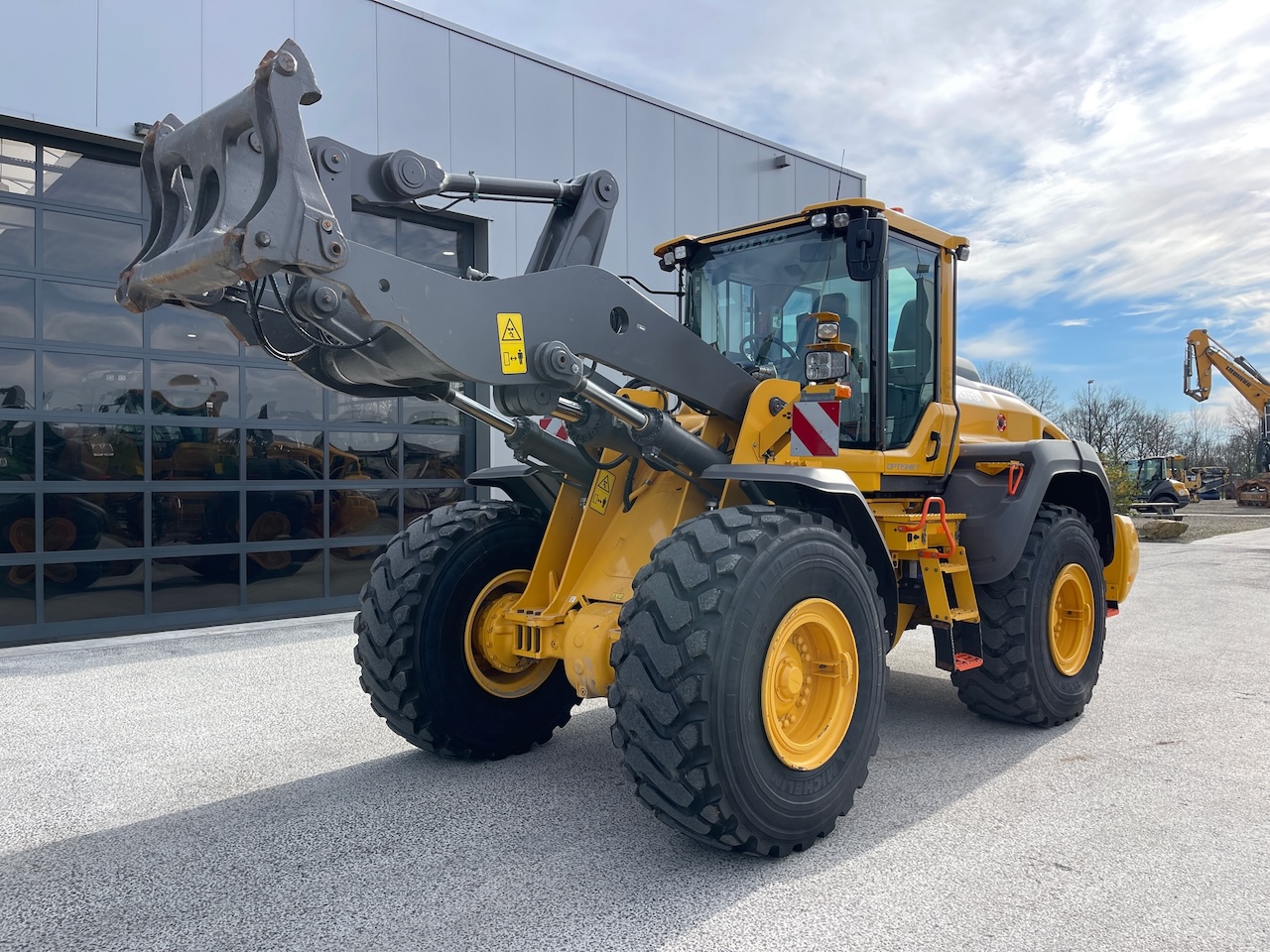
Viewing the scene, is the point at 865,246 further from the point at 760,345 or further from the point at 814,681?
the point at 814,681

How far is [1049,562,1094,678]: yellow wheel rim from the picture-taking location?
18.1ft

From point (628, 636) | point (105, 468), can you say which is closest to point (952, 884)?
point (628, 636)

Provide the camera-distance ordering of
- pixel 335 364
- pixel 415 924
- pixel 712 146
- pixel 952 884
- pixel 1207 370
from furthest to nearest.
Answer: pixel 1207 370, pixel 712 146, pixel 335 364, pixel 952 884, pixel 415 924

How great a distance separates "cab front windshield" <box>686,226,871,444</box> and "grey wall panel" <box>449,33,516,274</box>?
240 inches

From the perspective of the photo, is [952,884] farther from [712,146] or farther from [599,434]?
[712,146]

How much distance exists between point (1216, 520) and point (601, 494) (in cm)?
3082

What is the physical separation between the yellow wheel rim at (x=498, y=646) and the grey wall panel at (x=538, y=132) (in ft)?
21.6

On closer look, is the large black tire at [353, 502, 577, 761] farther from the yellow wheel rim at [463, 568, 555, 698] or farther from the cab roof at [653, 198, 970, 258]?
the cab roof at [653, 198, 970, 258]

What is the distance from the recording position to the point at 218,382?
9.16m

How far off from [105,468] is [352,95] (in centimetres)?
429

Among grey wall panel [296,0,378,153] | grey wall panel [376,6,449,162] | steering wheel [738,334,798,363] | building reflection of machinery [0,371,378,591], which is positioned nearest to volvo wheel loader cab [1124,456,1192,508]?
grey wall panel [376,6,449,162]

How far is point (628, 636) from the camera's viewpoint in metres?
3.35

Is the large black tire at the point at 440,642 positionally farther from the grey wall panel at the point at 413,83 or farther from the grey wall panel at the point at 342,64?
→ the grey wall panel at the point at 413,83

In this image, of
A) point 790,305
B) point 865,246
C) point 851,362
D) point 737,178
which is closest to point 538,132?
point 737,178
